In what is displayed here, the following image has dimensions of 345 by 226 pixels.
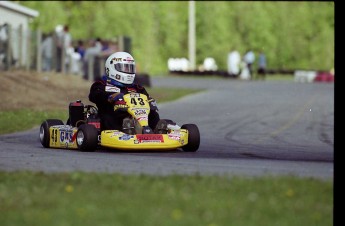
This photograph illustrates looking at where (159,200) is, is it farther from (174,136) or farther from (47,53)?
(47,53)

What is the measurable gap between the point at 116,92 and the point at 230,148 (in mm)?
2290

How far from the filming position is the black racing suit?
1777cm

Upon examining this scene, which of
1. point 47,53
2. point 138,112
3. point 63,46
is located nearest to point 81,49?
point 63,46

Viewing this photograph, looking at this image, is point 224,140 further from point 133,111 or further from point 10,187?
point 10,187

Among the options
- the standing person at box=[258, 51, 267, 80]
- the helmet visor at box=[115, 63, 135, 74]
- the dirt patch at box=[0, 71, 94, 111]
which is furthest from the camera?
the standing person at box=[258, 51, 267, 80]

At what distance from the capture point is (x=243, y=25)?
105 meters

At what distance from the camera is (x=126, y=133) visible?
17.5m

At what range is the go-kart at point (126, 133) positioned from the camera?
1717cm

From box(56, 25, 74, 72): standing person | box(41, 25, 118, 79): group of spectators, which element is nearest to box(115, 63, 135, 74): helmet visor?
box(41, 25, 118, 79): group of spectators

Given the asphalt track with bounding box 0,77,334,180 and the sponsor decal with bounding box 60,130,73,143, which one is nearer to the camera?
the asphalt track with bounding box 0,77,334,180

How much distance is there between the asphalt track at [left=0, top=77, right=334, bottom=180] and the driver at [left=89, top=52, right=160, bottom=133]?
0.59 m

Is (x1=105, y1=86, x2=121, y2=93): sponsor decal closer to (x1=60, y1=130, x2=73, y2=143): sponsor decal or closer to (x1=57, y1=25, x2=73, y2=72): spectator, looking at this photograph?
(x1=60, y1=130, x2=73, y2=143): sponsor decal

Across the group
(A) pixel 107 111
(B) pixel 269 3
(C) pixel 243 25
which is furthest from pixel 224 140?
(B) pixel 269 3

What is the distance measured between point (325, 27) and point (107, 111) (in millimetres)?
91969
